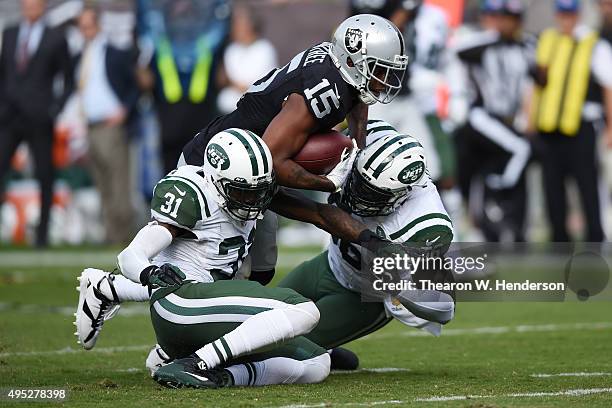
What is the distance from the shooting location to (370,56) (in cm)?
615

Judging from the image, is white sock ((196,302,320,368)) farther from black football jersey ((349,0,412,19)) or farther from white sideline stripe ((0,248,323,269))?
white sideline stripe ((0,248,323,269))

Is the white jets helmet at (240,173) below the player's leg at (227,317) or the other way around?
the other way around

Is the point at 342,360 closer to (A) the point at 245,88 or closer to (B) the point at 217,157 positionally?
(B) the point at 217,157

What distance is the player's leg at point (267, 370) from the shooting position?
5.38 m

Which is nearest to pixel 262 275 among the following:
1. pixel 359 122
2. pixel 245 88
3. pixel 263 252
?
pixel 263 252

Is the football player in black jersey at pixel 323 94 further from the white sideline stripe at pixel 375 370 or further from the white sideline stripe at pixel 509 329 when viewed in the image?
the white sideline stripe at pixel 509 329

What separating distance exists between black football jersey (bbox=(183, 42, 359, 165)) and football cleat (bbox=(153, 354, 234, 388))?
1.23 m

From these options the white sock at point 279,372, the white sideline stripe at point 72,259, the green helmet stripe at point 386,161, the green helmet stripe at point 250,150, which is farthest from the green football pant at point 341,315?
the white sideline stripe at point 72,259

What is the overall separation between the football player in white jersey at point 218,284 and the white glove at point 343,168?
214 millimetres

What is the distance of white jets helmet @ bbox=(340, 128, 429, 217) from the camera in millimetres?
5891

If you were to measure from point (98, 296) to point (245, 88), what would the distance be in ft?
27.8

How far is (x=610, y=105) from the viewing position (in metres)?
12.8

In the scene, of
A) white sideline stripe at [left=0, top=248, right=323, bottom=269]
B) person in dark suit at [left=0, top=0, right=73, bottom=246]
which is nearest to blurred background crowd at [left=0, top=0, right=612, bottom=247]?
person in dark suit at [left=0, top=0, right=73, bottom=246]

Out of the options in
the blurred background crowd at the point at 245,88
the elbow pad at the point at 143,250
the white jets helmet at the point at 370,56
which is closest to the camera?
the elbow pad at the point at 143,250
